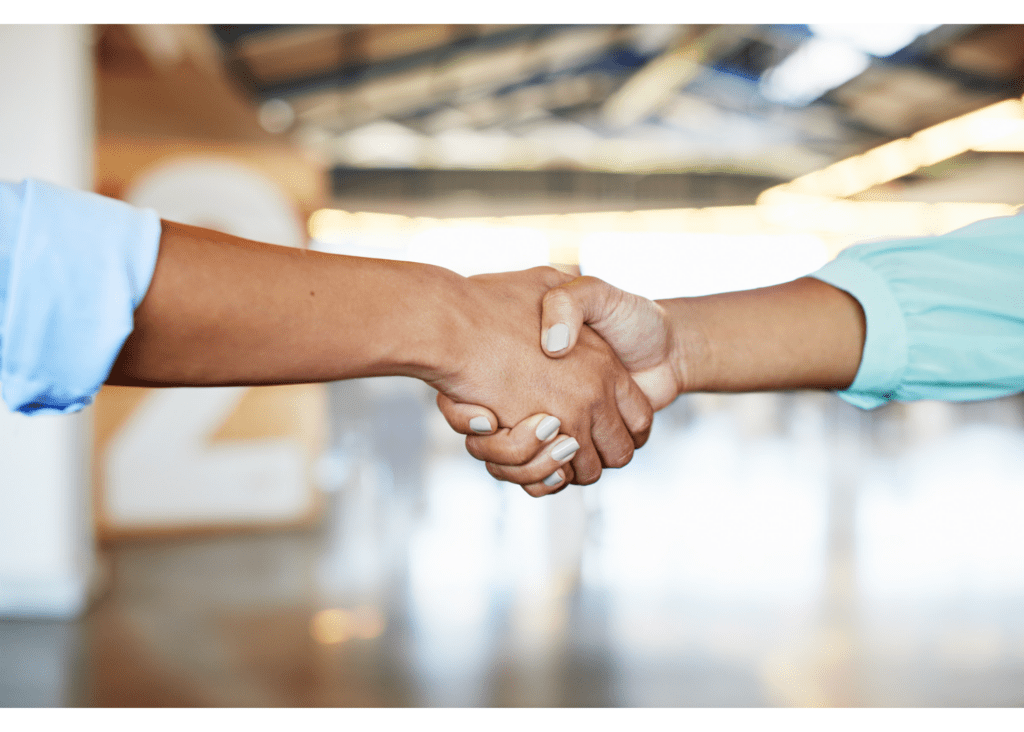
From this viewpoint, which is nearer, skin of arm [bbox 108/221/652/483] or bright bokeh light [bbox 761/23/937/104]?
skin of arm [bbox 108/221/652/483]

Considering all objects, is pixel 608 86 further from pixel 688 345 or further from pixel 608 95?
pixel 688 345

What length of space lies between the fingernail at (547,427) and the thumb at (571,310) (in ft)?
0.38

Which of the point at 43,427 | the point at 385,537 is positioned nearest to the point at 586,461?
the point at 43,427

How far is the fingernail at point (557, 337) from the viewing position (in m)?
1.24

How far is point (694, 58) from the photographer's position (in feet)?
35.7

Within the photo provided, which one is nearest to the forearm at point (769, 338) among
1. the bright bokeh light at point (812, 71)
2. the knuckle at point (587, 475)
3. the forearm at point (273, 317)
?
the knuckle at point (587, 475)

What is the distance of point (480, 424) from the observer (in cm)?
123

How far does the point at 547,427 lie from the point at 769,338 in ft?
1.61

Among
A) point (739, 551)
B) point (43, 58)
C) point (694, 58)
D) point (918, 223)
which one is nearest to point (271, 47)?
point (43, 58)

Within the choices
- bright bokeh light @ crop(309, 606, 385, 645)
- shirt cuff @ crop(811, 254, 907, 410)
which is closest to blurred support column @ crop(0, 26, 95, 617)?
bright bokeh light @ crop(309, 606, 385, 645)

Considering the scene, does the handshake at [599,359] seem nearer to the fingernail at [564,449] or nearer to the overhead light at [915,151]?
the fingernail at [564,449]

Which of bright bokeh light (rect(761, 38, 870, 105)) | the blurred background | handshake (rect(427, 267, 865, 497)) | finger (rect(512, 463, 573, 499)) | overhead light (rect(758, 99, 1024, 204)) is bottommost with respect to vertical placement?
the blurred background

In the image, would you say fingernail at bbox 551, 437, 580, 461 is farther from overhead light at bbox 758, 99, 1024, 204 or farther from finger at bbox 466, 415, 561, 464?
overhead light at bbox 758, 99, 1024, 204

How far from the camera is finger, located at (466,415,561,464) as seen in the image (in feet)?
4.12
